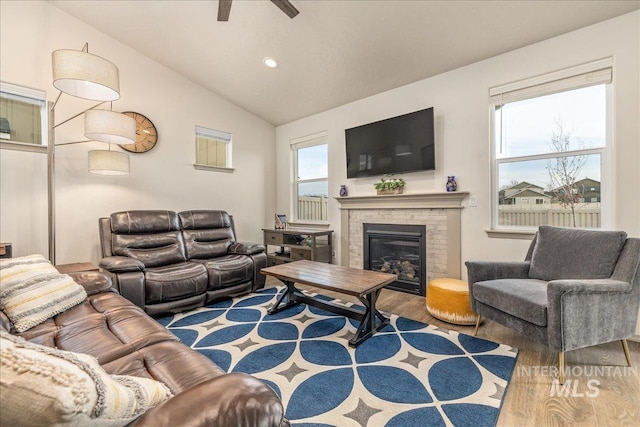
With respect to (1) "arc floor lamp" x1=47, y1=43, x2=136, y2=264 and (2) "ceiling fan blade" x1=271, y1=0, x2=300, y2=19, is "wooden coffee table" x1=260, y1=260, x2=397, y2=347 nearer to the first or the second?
(1) "arc floor lamp" x1=47, y1=43, x2=136, y2=264

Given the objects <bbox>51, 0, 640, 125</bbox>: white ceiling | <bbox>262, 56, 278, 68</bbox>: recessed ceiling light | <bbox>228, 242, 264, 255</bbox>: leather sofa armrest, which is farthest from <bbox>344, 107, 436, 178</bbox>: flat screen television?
<bbox>228, 242, 264, 255</bbox>: leather sofa armrest

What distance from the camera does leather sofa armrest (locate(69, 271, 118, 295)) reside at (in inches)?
80.9

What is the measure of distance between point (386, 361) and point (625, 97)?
9.08 ft

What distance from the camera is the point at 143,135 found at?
369 cm

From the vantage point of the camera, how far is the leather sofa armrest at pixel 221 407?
0.65 metres

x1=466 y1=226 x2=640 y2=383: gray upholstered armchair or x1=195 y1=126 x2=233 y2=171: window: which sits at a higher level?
x1=195 y1=126 x2=233 y2=171: window

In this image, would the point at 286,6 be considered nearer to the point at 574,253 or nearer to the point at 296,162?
the point at 574,253

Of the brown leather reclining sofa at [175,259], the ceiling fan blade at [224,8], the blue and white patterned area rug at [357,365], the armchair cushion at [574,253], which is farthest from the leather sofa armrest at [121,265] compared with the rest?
the armchair cushion at [574,253]

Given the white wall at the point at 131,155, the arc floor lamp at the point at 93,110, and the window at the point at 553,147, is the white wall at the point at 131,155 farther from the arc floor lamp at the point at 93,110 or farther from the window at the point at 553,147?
the window at the point at 553,147

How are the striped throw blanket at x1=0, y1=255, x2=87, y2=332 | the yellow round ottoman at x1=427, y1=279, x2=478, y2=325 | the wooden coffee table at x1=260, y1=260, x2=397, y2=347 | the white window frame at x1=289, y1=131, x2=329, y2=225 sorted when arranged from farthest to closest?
the white window frame at x1=289, y1=131, x2=329, y2=225, the yellow round ottoman at x1=427, y1=279, x2=478, y2=325, the wooden coffee table at x1=260, y1=260, x2=397, y2=347, the striped throw blanket at x1=0, y1=255, x2=87, y2=332

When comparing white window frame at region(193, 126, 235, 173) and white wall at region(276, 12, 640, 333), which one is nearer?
white wall at region(276, 12, 640, 333)

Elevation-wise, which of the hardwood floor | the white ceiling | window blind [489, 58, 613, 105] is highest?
the white ceiling

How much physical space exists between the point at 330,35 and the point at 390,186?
182cm

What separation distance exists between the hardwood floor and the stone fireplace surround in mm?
1011
